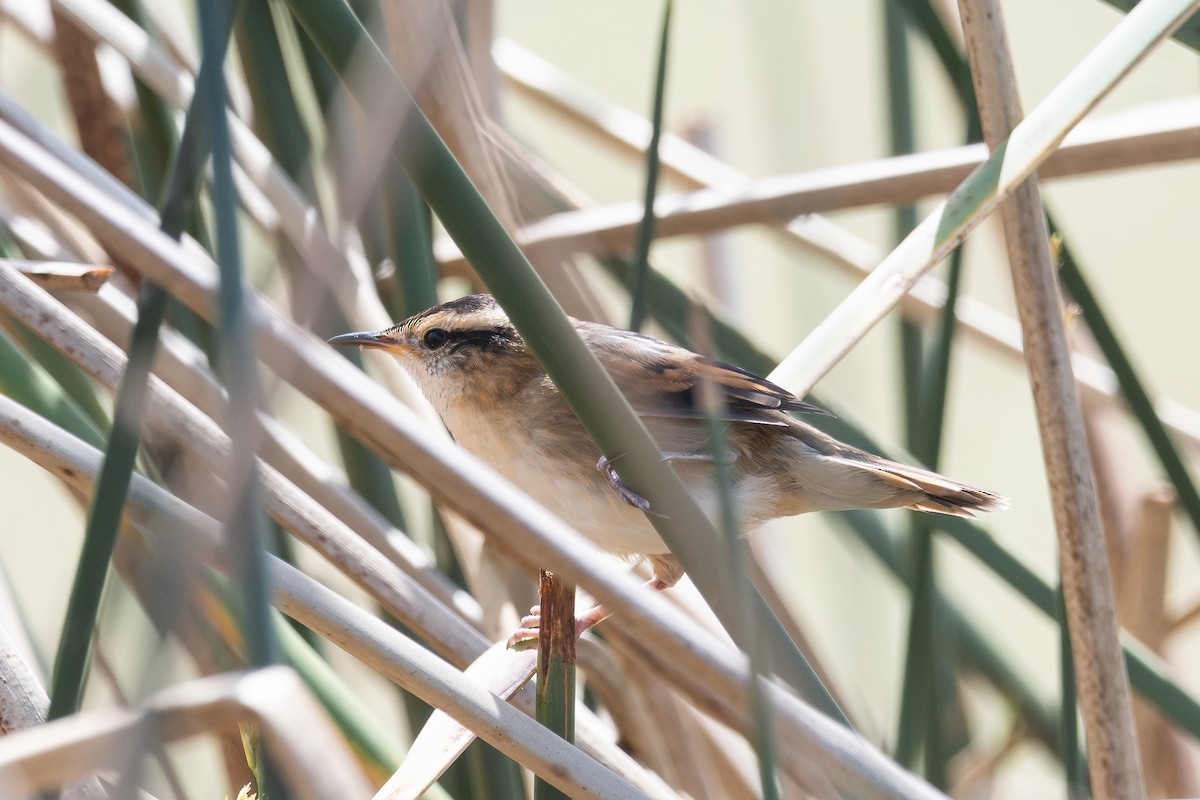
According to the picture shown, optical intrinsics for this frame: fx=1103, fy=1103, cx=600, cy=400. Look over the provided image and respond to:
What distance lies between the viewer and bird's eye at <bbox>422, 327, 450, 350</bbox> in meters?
2.12

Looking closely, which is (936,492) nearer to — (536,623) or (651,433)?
(651,433)

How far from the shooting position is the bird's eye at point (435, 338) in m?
2.12

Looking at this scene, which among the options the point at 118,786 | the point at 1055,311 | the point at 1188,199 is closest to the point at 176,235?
the point at 118,786

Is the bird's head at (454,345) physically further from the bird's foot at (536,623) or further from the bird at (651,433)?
the bird's foot at (536,623)

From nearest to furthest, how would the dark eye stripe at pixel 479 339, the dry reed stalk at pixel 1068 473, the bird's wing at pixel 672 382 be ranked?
the dry reed stalk at pixel 1068 473
the bird's wing at pixel 672 382
the dark eye stripe at pixel 479 339

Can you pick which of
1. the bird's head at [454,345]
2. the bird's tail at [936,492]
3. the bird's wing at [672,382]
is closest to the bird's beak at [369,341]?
the bird's head at [454,345]

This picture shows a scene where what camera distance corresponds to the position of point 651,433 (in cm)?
183

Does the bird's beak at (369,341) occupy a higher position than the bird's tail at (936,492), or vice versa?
the bird's beak at (369,341)

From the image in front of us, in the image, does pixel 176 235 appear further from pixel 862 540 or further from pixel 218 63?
pixel 862 540

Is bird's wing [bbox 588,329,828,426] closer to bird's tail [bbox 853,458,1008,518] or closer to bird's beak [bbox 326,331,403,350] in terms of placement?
bird's tail [bbox 853,458,1008,518]

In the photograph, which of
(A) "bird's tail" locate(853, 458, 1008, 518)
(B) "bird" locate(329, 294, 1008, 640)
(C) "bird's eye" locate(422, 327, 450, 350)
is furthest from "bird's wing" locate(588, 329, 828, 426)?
(C) "bird's eye" locate(422, 327, 450, 350)

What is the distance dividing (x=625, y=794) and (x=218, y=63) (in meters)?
0.88

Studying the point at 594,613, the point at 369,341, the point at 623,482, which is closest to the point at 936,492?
the point at 594,613

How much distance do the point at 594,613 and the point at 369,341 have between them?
661 mm
